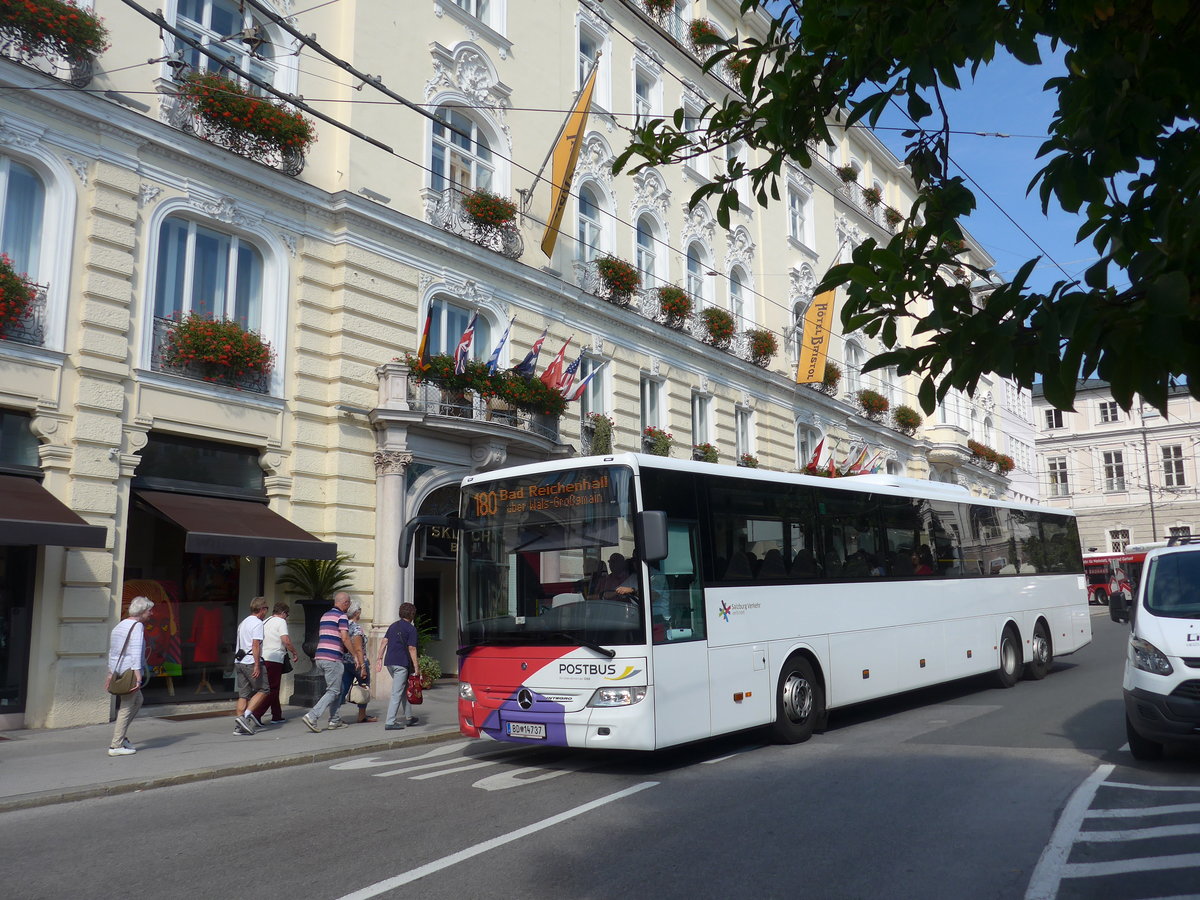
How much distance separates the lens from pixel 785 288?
109 ft

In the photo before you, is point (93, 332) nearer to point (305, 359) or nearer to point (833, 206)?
point (305, 359)

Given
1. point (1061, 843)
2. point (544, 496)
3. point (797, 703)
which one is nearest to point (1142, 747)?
point (1061, 843)

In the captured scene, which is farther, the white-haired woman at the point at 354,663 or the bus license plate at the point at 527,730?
the white-haired woman at the point at 354,663

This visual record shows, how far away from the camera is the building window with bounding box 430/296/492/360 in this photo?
19688 mm

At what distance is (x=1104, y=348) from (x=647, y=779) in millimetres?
7114

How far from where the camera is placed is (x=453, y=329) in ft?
65.9

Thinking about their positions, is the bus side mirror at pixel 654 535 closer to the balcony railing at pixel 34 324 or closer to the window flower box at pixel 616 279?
the balcony railing at pixel 34 324

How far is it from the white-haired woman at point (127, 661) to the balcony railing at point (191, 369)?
5.23m

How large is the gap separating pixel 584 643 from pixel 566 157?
13.7 metres

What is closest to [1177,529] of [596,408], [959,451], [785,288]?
[959,451]

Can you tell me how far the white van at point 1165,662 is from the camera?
8445 mm

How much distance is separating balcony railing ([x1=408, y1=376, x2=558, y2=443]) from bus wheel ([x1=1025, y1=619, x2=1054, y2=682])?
999 centimetres

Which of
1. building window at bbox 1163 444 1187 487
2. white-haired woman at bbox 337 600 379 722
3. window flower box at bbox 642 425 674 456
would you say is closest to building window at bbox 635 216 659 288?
window flower box at bbox 642 425 674 456

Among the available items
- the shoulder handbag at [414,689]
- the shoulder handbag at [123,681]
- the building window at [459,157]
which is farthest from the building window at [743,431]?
the shoulder handbag at [123,681]
